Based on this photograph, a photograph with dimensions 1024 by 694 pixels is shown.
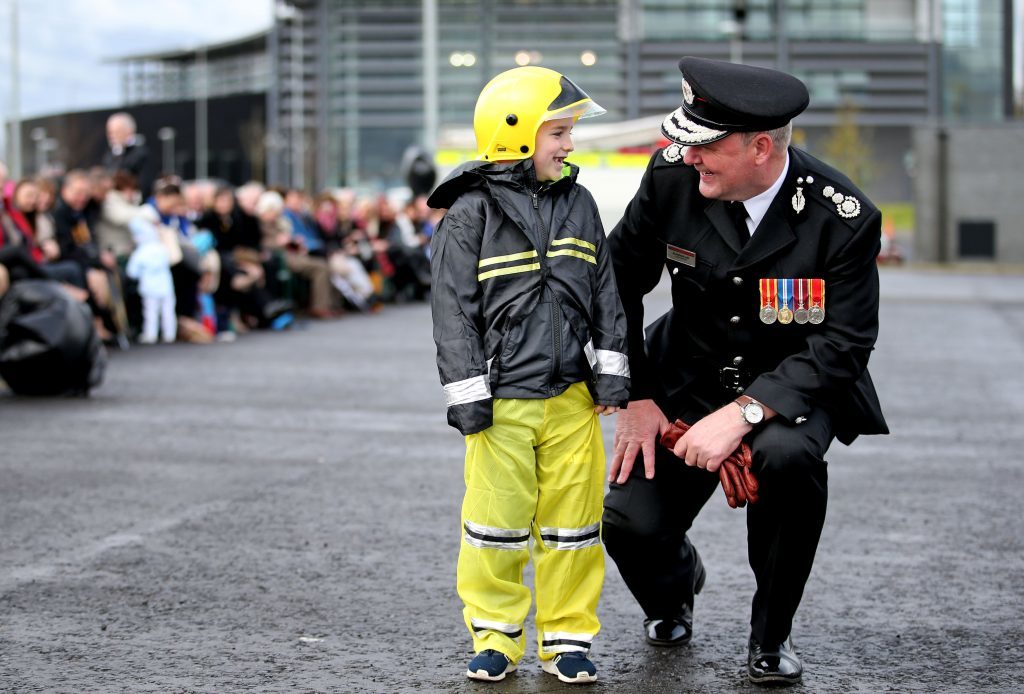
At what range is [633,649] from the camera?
4652 millimetres

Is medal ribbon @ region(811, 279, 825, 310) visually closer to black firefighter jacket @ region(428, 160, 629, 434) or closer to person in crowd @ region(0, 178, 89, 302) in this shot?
black firefighter jacket @ region(428, 160, 629, 434)

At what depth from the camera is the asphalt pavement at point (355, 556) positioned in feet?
14.6

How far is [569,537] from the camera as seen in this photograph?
4305 mm

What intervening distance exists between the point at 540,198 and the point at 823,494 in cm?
116

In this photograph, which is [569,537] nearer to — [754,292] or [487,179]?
[754,292]

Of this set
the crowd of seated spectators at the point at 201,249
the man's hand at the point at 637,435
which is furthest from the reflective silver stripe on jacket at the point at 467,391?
the crowd of seated spectators at the point at 201,249

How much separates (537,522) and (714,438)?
1.86 ft

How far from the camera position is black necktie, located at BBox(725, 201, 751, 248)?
4.37 metres

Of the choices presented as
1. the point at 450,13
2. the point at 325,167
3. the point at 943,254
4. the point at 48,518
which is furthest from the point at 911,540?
the point at 325,167

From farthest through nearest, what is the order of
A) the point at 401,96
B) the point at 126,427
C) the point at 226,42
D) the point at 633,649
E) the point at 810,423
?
the point at 226,42 → the point at 401,96 → the point at 126,427 → the point at 633,649 → the point at 810,423

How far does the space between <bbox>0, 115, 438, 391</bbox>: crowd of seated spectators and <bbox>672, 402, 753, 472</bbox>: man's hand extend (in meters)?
8.71

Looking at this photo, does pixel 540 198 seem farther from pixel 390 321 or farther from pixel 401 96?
pixel 401 96

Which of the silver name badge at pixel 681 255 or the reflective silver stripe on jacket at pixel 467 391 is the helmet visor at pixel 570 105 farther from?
the reflective silver stripe on jacket at pixel 467 391

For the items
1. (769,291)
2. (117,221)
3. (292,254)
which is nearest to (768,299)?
(769,291)
